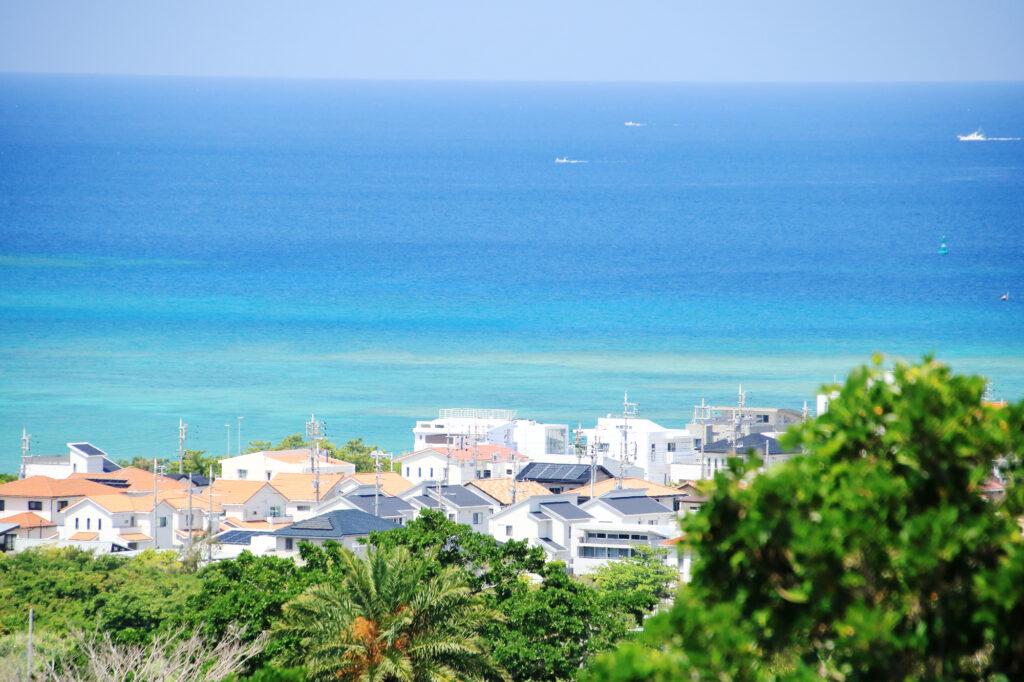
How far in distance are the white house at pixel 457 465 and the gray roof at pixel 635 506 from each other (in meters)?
8.06

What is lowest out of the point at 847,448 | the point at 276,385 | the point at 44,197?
the point at 847,448

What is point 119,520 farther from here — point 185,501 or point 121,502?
point 185,501

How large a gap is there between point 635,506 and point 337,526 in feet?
27.6

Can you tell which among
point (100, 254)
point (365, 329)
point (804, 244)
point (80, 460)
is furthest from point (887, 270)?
point (80, 460)

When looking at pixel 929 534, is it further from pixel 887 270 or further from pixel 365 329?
pixel 887 270

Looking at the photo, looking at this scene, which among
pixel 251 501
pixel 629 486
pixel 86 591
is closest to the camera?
pixel 86 591

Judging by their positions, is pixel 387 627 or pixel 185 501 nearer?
pixel 387 627

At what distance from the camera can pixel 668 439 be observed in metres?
52.7

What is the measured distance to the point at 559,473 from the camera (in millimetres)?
46781

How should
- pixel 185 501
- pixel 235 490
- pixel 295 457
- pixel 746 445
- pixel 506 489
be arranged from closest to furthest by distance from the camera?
pixel 185 501, pixel 506 489, pixel 235 490, pixel 746 445, pixel 295 457

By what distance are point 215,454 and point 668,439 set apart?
17.3 meters

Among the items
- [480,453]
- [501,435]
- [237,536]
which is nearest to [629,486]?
[480,453]

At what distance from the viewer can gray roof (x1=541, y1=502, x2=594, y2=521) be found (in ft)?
129

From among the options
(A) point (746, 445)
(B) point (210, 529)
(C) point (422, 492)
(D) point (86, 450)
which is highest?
(A) point (746, 445)
